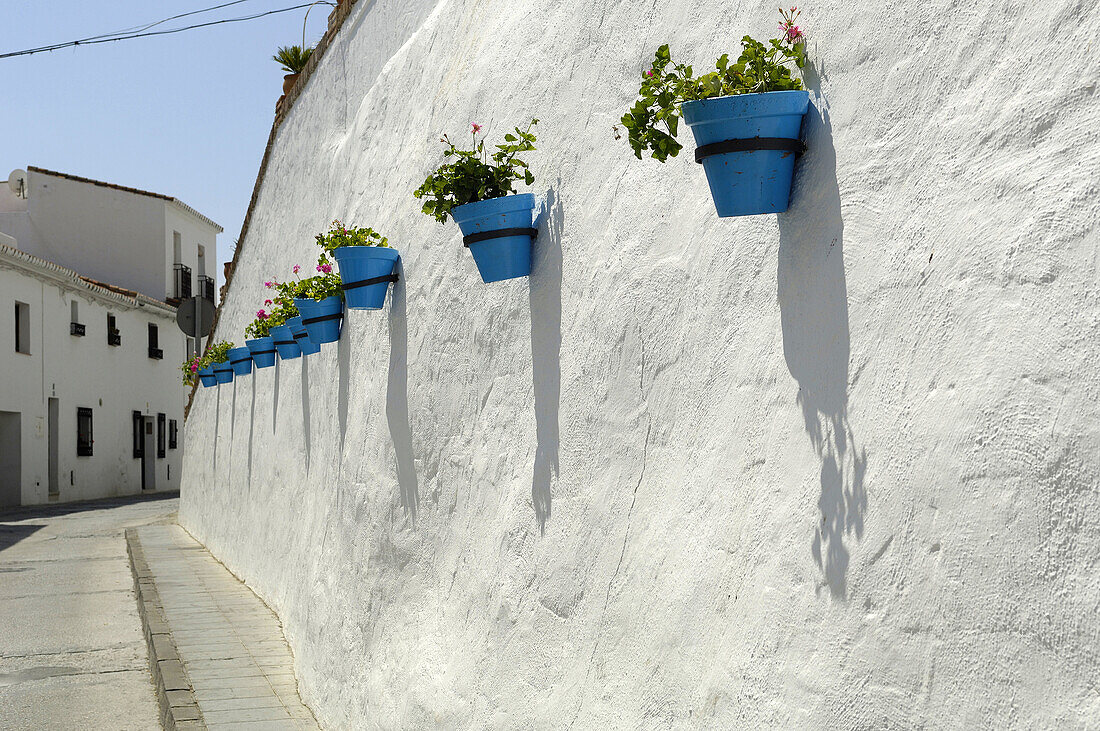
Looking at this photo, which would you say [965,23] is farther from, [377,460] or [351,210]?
[351,210]

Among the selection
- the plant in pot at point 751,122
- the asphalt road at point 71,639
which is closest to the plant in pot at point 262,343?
the asphalt road at point 71,639

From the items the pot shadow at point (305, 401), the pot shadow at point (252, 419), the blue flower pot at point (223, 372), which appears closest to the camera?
the pot shadow at point (305, 401)

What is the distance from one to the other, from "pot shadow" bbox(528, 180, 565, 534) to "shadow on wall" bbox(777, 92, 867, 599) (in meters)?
1.08

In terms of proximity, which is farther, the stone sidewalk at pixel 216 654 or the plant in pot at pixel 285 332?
the plant in pot at pixel 285 332

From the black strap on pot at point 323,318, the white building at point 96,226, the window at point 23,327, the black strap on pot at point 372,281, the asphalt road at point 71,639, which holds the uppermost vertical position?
the white building at point 96,226

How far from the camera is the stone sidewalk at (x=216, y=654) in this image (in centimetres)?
536

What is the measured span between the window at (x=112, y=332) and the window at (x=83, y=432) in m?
2.29

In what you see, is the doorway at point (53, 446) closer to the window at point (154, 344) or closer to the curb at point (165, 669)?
the window at point (154, 344)

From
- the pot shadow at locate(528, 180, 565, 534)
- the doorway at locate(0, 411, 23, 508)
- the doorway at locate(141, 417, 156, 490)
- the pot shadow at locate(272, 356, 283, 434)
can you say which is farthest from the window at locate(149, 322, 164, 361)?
the pot shadow at locate(528, 180, 565, 534)

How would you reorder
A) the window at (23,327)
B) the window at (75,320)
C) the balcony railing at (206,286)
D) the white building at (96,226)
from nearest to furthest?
1. the window at (23,327)
2. the window at (75,320)
3. the white building at (96,226)
4. the balcony railing at (206,286)

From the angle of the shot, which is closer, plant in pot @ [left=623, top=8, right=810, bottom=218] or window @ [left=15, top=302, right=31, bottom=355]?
plant in pot @ [left=623, top=8, right=810, bottom=218]

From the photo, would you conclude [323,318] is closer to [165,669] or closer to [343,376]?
[343,376]

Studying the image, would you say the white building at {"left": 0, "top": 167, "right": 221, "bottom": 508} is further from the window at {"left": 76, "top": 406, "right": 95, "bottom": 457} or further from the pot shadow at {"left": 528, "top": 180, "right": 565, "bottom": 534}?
the pot shadow at {"left": 528, "top": 180, "right": 565, "bottom": 534}

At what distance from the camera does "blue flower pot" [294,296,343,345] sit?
5.61 metres
